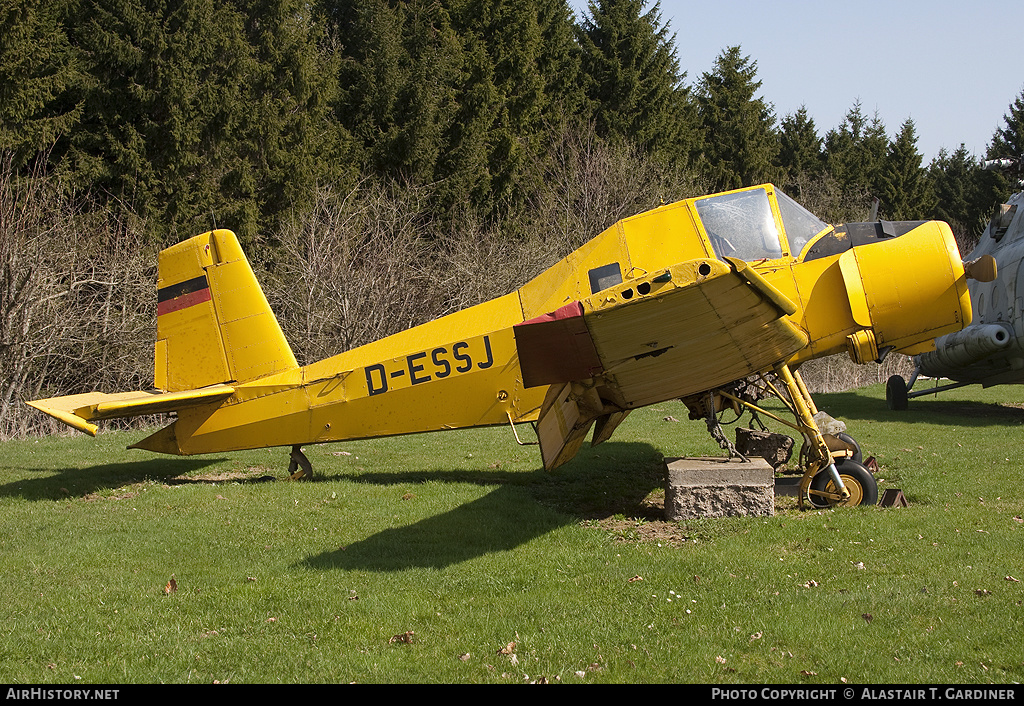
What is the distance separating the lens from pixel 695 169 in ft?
115

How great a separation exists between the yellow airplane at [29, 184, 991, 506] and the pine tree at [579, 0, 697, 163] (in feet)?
86.5

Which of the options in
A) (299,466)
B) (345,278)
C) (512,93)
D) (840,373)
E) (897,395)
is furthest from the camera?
(512,93)

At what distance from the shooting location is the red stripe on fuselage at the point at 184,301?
362 inches

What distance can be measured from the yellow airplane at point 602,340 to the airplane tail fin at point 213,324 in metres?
0.02

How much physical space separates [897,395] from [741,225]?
1142 cm

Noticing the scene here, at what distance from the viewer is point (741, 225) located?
7570 mm

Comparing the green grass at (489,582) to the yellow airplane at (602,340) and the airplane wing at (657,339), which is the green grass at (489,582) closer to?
Result: the yellow airplane at (602,340)

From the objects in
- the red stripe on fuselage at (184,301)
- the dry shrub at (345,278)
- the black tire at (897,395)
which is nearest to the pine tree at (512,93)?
the dry shrub at (345,278)

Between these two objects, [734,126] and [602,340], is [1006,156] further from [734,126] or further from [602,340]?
[602,340]

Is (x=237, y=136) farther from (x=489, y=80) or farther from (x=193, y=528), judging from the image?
(x=193, y=528)

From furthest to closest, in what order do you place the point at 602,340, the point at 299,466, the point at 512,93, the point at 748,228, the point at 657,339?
the point at 512,93
the point at 299,466
the point at 748,228
the point at 657,339
the point at 602,340

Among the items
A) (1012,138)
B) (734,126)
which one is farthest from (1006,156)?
(734,126)

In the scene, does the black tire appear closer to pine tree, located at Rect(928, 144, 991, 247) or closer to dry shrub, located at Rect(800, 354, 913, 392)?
dry shrub, located at Rect(800, 354, 913, 392)

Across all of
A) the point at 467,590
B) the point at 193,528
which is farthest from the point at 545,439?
the point at 193,528
